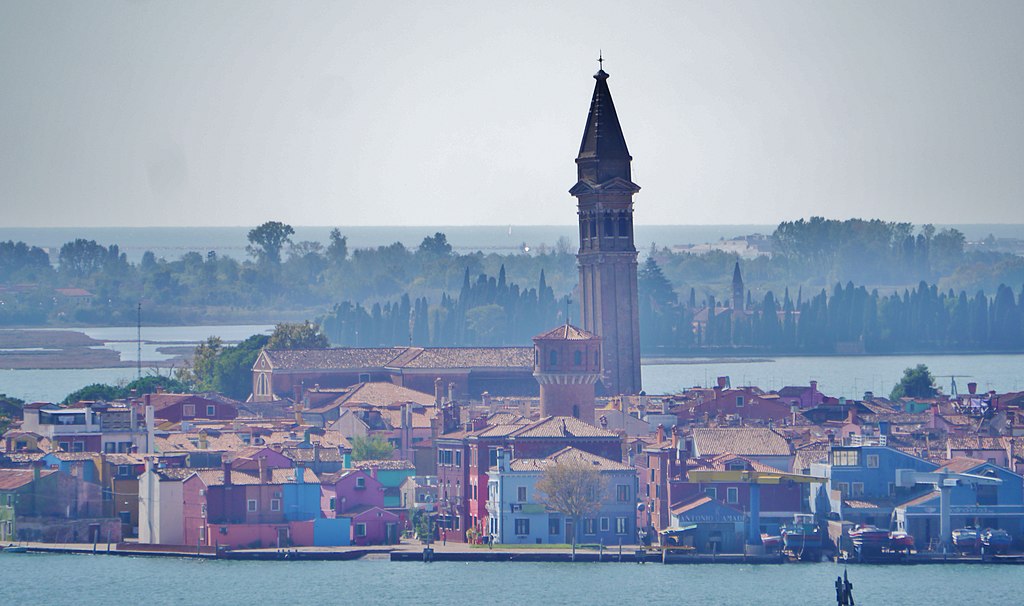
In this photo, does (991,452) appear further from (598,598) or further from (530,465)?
(598,598)

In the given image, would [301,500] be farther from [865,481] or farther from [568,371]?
[568,371]

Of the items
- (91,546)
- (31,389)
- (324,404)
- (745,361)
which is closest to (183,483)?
(91,546)

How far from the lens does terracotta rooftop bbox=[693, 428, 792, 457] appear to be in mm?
72625

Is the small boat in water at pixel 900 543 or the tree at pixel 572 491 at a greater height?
the tree at pixel 572 491

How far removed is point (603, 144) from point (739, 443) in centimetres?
2945

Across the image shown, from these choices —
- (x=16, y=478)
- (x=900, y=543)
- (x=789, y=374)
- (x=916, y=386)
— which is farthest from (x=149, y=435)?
(x=789, y=374)

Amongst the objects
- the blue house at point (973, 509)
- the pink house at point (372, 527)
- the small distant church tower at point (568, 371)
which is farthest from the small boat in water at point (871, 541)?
the small distant church tower at point (568, 371)

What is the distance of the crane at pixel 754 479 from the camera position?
2650 inches

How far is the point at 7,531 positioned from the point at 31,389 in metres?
68.7

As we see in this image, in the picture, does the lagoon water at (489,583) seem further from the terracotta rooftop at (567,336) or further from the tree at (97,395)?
the tree at (97,395)

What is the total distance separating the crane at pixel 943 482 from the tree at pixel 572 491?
26.0 feet

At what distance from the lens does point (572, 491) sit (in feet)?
220

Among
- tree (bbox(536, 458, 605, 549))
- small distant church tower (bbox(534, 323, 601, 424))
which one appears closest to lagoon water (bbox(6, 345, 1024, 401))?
small distant church tower (bbox(534, 323, 601, 424))

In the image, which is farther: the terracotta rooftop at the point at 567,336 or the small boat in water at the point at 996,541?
the terracotta rooftop at the point at 567,336
